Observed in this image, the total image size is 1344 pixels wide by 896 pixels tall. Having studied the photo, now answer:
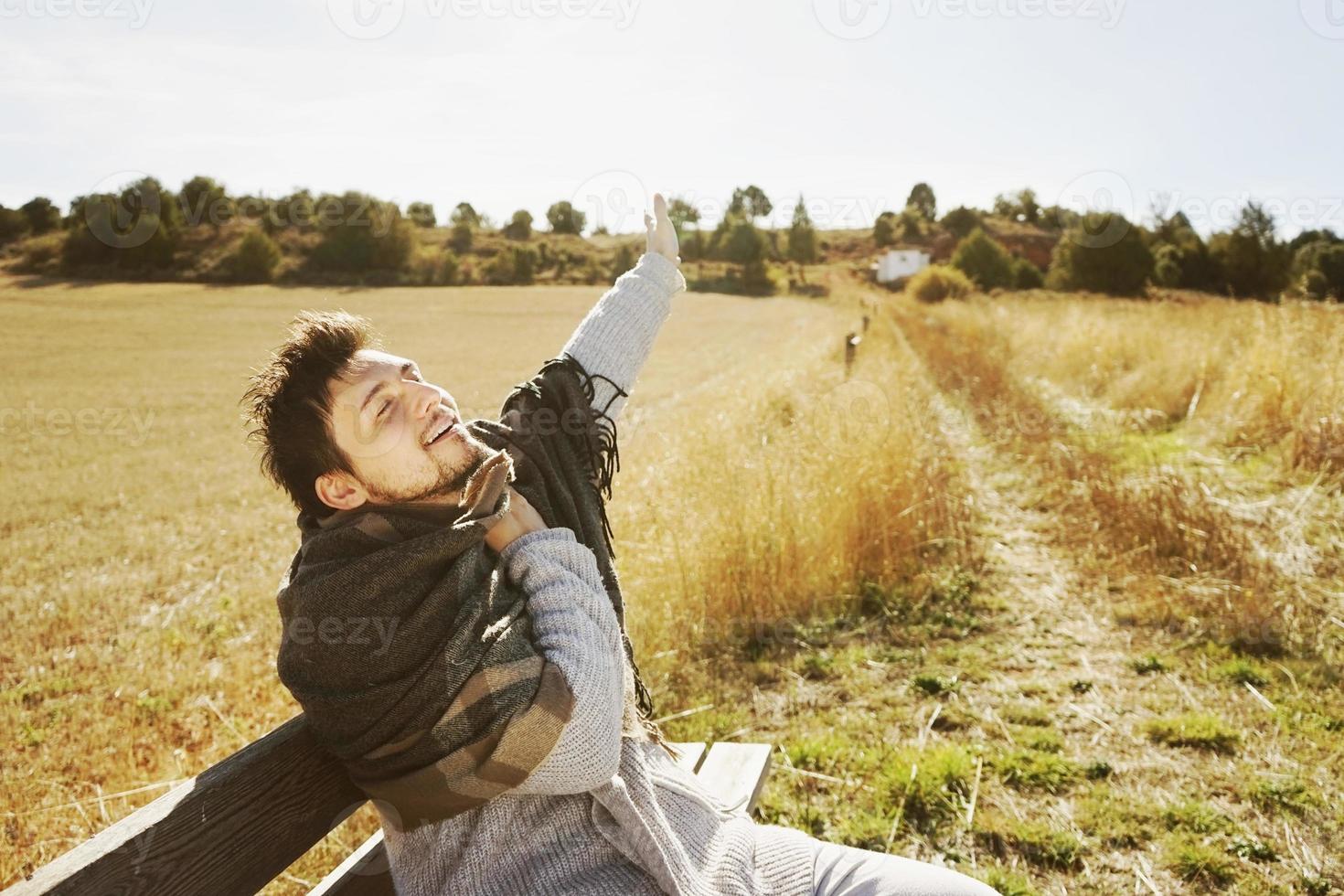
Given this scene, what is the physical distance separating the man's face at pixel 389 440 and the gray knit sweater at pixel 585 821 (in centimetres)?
22

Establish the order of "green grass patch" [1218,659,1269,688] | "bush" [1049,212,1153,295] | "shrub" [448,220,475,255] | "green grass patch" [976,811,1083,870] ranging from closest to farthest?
"green grass patch" [976,811,1083,870] → "green grass patch" [1218,659,1269,688] → "bush" [1049,212,1153,295] → "shrub" [448,220,475,255]

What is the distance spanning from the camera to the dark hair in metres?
1.67

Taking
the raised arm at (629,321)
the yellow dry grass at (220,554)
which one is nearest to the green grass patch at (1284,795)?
the yellow dry grass at (220,554)

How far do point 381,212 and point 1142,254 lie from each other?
132ft

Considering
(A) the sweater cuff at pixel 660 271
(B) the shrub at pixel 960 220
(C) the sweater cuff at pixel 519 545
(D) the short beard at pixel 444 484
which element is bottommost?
(C) the sweater cuff at pixel 519 545

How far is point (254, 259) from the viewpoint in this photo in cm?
4069

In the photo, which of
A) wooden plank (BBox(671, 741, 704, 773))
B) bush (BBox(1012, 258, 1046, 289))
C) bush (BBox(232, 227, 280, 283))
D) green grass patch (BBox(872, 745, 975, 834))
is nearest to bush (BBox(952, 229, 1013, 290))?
bush (BBox(1012, 258, 1046, 289))

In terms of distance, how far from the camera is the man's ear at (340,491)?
5.51ft

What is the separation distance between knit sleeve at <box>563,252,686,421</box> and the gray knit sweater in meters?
0.82

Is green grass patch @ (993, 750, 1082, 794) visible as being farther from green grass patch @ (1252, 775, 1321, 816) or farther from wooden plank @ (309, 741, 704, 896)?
wooden plank @ (309, 741, 704, 896)

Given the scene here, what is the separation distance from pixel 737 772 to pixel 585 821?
119 centimetres

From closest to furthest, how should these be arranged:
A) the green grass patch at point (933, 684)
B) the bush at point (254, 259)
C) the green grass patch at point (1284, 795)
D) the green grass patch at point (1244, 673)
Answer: the green grass patch at point (1284, 795) < the green grass patch at point (1244, 673) < the green grass patch at point (933, 684) < the bush at point (254, 259)

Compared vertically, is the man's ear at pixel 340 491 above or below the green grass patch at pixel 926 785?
above

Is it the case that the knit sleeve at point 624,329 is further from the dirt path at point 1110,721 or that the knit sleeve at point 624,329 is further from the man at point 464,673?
the dirt path at point 1110,721
